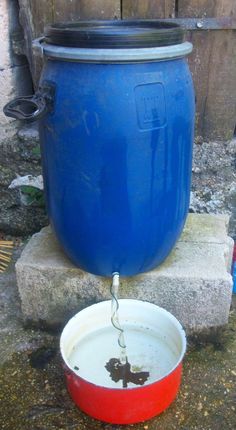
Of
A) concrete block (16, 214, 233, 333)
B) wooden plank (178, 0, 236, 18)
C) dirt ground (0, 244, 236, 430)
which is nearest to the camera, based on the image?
dirt ground (0, 244, 236, 430)

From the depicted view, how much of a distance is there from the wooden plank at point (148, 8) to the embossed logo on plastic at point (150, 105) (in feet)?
2.37

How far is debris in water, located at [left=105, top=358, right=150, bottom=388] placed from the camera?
157 centimetres

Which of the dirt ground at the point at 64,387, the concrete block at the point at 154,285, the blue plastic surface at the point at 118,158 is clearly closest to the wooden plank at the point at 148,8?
the blue plastic surface at the point at 118,158

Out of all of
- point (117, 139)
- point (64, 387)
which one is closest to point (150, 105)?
point (117, 139)

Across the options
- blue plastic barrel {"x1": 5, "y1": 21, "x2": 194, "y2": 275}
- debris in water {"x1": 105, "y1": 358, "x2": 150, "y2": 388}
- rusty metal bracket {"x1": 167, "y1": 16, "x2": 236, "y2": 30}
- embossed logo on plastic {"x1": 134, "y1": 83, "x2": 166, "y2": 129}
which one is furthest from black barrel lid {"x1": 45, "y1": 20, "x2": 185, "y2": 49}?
debris in water {"x1": 105, "y1": 358, "x2": 150, "y2": 388}

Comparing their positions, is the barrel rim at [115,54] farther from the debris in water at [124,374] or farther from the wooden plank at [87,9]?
the debris in water at [124,374]

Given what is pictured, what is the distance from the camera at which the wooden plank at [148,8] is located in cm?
197

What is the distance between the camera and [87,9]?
1997 mm

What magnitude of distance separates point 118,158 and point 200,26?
2.82 feet

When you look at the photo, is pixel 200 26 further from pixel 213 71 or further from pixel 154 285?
pixel 154 285

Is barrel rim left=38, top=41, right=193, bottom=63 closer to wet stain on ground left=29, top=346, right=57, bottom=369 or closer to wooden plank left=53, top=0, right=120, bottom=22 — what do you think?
wooden plank left=53, top=0, right=120, bottom=22

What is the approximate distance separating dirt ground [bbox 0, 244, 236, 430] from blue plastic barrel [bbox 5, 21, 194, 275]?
0.40 m

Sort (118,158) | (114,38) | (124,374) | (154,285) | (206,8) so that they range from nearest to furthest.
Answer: (114,38) < (118,158) < (124,374) < (154,285) < (206,8)

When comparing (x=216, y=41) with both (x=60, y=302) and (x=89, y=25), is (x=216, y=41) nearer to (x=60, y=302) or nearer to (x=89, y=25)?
(x=89, y=25)
